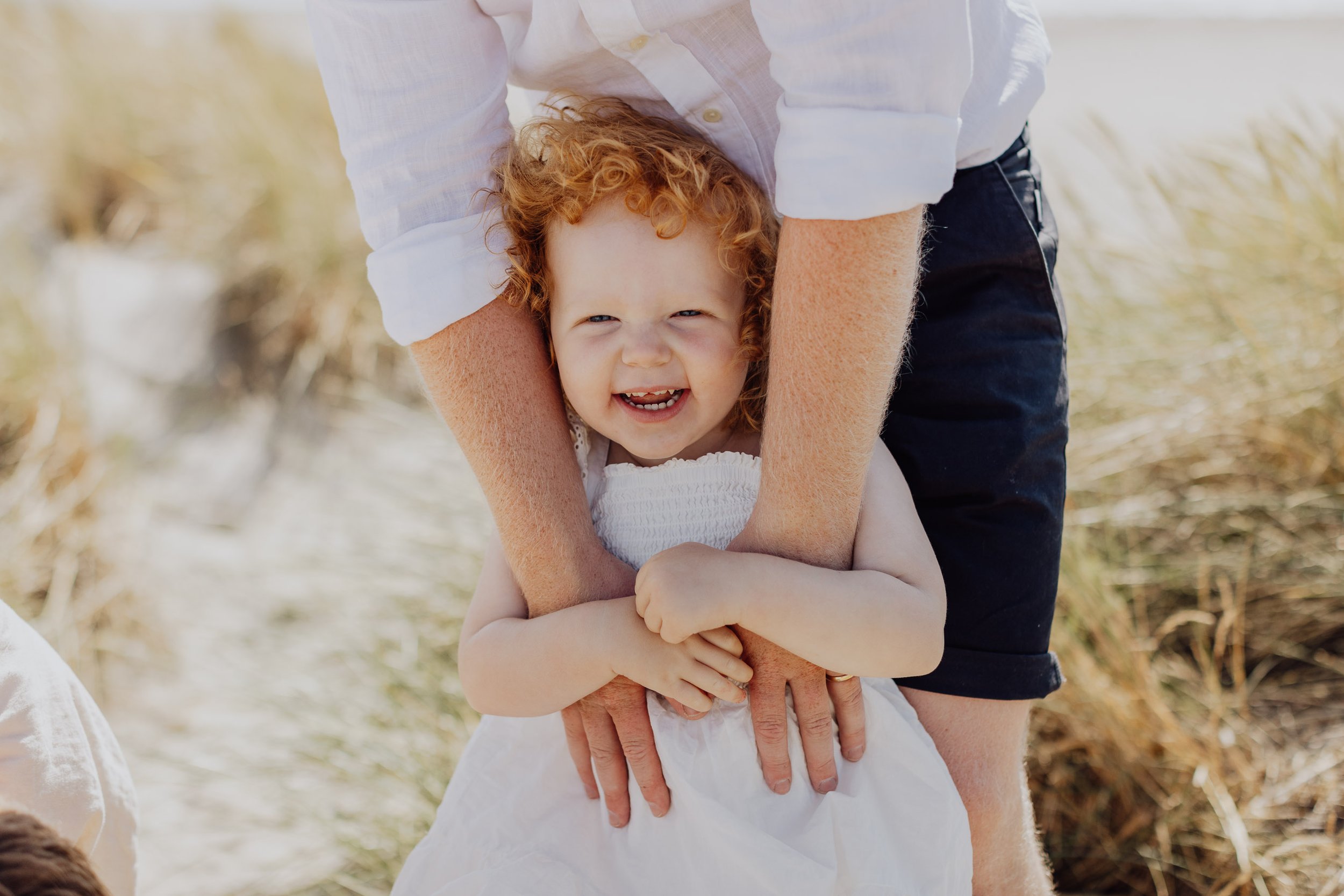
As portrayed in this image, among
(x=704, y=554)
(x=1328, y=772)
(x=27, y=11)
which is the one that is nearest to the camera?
(x=704, y=554)

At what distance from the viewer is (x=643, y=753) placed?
122 cm

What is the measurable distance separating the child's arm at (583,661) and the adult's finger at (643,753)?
0.06 m

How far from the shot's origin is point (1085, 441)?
97.3 inches

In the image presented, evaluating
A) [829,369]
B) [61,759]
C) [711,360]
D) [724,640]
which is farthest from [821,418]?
[61,759]

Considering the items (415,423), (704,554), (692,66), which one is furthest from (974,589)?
(415,423)

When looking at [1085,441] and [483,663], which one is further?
[1085,441]

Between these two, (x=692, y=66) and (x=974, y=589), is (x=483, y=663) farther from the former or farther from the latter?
(x=692, y=66)

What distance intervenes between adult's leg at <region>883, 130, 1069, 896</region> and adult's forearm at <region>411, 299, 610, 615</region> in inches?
17.9

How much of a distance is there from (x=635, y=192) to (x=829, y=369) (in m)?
0.33

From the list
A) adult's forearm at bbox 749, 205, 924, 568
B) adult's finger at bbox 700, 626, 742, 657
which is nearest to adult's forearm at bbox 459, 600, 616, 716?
adult's finger at bbox 700, 626, 742, 657

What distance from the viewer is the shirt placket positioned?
1.16m


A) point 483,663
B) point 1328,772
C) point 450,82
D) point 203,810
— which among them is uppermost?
point 450,82

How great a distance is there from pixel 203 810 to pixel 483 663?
1.81m

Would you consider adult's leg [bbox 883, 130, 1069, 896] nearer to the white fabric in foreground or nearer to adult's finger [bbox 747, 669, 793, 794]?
adult's finger [bbox 747, 669, 793, 794]
